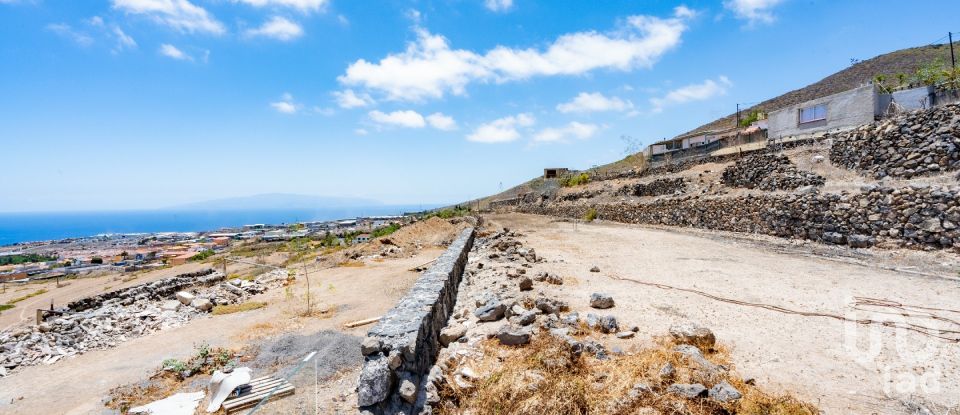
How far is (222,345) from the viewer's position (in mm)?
9773

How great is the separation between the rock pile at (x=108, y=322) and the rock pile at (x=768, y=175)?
24403mm

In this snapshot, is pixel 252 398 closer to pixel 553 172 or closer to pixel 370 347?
pixel 370 347

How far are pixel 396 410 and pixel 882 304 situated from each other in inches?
365

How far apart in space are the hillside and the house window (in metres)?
37.1

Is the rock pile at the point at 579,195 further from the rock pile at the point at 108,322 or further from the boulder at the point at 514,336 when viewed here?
the boulder at the point at 514,336

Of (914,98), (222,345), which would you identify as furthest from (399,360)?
(914,98)

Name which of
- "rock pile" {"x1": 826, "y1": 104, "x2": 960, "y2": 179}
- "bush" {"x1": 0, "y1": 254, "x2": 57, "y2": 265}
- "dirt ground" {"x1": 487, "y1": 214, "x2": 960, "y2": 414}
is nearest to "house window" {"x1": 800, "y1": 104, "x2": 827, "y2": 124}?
"rock pile" {"x1": 826, "y1": 104, "x2": 960, "y2": 179}

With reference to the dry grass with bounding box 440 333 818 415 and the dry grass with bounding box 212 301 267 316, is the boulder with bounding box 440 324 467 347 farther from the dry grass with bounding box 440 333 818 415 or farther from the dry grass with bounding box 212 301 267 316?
the dry grass with bounding box 212 301 267 316

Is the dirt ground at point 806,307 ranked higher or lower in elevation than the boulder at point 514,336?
lower

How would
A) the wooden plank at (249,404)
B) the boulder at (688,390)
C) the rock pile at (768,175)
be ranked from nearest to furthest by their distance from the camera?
the boulder at (688,390), the wooden plank at (249,404), the rock pile at (768,175)

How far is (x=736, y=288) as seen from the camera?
9469 mm

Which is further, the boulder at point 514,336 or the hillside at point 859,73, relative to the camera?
the hillside at point 859,73

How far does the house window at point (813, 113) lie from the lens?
81.4ft

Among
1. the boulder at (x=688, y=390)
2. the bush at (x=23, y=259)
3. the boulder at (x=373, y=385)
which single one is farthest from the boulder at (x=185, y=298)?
the bush at (x=23, y=259)
